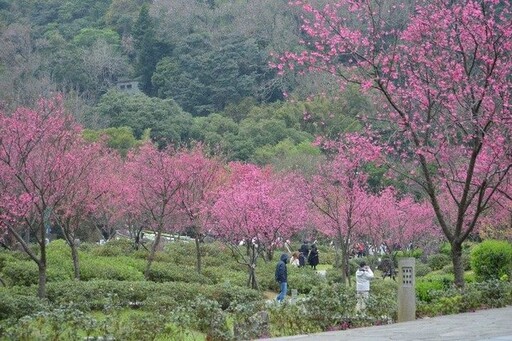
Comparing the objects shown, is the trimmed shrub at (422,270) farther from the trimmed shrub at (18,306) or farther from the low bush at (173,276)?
the trimmed shrub at (18,306)

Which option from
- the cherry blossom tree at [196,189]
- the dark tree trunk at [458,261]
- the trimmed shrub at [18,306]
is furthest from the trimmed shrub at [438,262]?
the trimmed shrub at [18,306]

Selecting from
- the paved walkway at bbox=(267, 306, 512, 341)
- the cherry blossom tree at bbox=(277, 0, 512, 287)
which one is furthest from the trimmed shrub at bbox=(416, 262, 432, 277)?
the paved walkway at bbox=(267, 306, 512, 341)

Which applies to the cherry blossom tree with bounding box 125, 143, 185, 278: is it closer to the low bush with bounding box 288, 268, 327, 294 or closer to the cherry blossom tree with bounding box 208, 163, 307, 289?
the cherry blossom tree with bounding box 208, 163, 307, 289

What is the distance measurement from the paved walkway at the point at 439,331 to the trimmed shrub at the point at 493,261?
297 inches

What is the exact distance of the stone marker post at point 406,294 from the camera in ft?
45.3

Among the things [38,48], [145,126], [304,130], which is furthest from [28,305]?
[38,48]

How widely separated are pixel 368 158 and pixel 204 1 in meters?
76.4

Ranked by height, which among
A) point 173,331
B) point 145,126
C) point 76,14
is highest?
point 76,14

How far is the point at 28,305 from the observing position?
1588 centimetres

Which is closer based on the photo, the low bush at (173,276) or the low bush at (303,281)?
the low bush at (173,276)

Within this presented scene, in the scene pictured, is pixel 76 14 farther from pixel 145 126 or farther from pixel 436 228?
pixel 436 228

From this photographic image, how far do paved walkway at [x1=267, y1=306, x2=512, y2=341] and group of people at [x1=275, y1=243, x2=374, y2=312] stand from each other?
93cm

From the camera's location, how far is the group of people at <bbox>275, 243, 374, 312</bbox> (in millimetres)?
14086

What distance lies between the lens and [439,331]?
37.6 feet
